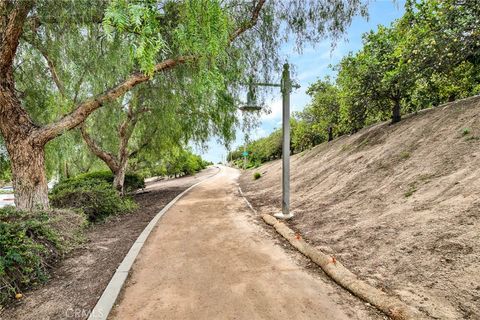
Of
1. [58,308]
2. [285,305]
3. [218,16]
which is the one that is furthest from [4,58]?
[285,305]

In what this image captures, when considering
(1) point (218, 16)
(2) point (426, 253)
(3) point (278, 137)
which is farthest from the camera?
(3) point (278, 137)

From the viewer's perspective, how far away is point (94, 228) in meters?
6.24

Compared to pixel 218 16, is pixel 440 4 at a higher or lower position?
higher

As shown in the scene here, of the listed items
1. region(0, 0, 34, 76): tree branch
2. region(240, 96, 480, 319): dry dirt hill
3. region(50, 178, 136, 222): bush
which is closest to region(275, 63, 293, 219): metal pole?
region(240, 96, 480, 319): dry dirt hill

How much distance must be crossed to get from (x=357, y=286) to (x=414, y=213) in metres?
2.02

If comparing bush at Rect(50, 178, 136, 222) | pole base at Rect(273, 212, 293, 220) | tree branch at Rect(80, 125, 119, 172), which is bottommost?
pole base at Rect(273, 212, 293, 220)

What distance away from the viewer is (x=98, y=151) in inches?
414

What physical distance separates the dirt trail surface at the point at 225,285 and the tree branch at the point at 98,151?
6.74m

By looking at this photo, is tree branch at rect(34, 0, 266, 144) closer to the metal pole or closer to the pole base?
the metal pole

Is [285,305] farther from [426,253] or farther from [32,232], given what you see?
[32,232]

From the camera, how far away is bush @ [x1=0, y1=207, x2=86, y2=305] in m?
3.09

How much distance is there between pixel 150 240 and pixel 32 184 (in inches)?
119

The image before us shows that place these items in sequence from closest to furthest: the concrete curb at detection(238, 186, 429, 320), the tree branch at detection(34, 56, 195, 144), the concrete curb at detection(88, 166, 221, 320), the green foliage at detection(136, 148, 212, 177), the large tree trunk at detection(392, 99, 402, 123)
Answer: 1. the concrete curb at detection(238, 186, 429, 320)
2. the concrete curb at detection(88, 166, 221, 320)
3. the tree branch at detection(34, 56, 195, 144)
4. the large tree trunk at detection(392, 99, 402, 123)
5. the green foliage at detection(136, 148, 212, 177)

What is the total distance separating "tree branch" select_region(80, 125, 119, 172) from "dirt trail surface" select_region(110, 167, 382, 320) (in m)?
6.74
